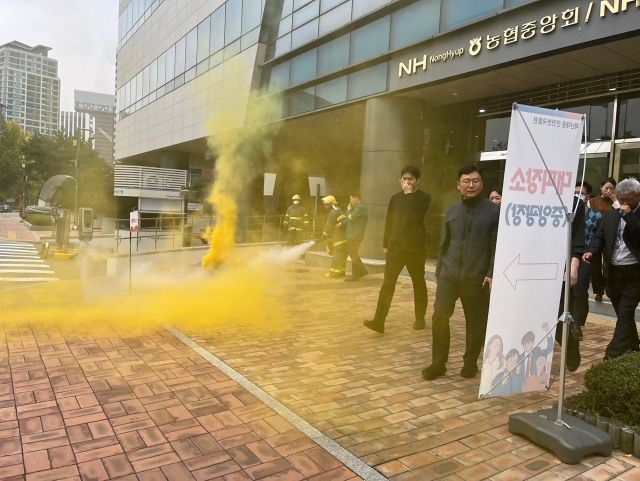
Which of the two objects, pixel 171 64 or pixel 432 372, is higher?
pixel 171 64

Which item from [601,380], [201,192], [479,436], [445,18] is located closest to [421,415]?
[479,436]

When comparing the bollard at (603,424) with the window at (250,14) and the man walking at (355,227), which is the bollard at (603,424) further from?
the window at (250,14)

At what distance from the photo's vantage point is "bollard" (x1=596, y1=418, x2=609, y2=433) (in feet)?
10.5

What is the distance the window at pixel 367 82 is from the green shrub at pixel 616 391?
9971mm

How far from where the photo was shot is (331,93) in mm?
14086

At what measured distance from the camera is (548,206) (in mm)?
3457

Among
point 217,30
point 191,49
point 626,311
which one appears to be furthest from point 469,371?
point 191,49

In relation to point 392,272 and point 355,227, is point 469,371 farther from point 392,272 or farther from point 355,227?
point 355,227

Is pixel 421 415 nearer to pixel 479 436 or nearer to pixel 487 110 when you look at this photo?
pixel 479 436

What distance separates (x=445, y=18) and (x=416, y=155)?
3.59 meters

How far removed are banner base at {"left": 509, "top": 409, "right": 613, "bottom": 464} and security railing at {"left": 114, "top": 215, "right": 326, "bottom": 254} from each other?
41.9 ft

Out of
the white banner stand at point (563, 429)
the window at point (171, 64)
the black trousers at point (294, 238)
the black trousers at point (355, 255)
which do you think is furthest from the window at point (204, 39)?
the white banner stand at point (563, 429)

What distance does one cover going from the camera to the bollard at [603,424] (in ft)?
10.5

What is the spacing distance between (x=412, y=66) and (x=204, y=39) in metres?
13.3
